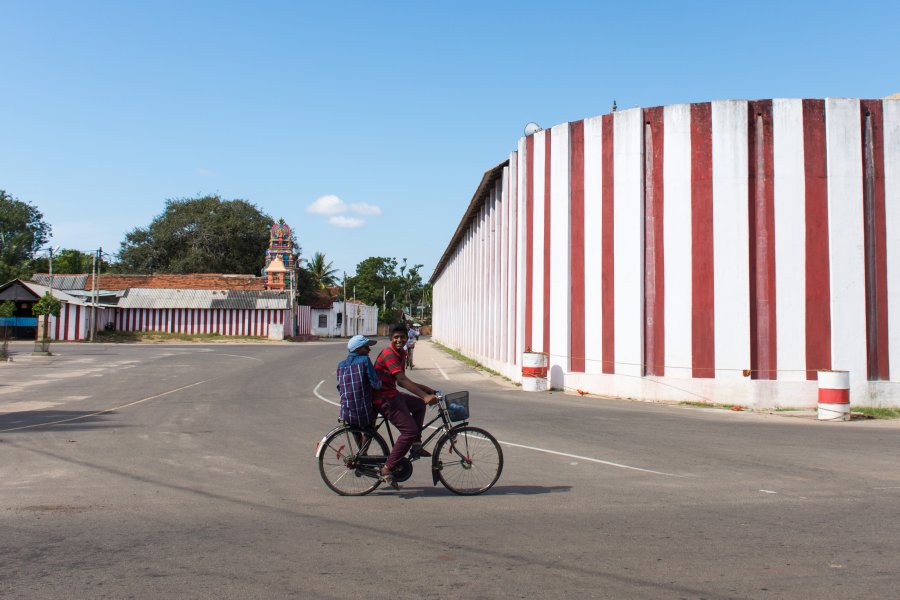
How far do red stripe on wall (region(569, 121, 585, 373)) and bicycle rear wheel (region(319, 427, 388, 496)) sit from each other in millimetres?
A: 13526

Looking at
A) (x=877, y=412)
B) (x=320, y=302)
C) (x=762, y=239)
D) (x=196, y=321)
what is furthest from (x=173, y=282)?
(x=877, y=412)

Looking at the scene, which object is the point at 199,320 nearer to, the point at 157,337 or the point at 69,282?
the point at 157,337

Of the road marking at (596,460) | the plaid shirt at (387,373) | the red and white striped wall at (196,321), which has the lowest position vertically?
the road marking at (596,460)

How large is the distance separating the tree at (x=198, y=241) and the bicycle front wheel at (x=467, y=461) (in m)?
82.9

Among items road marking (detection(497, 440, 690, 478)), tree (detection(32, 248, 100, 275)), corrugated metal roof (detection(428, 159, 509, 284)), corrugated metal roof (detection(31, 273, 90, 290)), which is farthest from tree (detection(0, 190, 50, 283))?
road marking (detection(497, 440, 690, 478))

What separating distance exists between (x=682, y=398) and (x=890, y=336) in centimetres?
524

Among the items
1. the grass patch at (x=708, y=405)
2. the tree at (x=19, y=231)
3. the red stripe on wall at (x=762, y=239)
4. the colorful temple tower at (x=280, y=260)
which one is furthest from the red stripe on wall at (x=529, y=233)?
the tree at (x=19, y=231)

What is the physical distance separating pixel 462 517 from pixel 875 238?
1583 centimetres

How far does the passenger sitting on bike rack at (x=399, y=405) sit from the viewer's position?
7273 millimetres

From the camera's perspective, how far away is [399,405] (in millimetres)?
7312

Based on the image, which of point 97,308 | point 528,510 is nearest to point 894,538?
point 528,510

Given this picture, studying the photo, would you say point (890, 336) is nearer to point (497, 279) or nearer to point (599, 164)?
point (599, 164)

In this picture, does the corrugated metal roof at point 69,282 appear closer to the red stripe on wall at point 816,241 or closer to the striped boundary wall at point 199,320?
the striped boundary wall at point 199,320

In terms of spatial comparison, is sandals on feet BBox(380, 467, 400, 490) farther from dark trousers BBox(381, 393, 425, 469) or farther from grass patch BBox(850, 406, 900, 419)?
grass patch BBox(850, 406, 900, 419)
